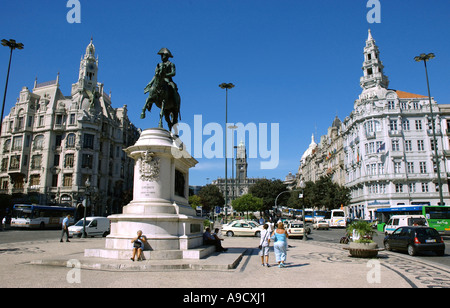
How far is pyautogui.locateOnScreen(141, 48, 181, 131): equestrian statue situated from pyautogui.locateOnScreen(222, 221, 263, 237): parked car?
17997 millimetres

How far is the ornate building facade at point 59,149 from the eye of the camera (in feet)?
169

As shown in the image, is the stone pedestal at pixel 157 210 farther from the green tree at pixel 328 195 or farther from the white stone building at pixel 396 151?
the green tree at pixel 328 195

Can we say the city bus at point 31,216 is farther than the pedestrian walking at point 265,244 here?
Yes

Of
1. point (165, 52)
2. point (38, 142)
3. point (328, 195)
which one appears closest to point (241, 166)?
point (328, 195)

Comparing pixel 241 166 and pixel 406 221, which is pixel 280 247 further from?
pixel 241 166

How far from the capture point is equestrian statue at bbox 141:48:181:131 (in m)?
13.1

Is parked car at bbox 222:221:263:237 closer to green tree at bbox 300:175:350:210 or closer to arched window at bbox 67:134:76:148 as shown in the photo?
green tree at bbox 300:175:350:210

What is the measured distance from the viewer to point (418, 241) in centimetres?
1495

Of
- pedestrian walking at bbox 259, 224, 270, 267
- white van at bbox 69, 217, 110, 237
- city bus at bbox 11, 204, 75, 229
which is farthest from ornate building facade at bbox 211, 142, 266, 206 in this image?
pedestrian walking at bbox 259, 224, 270, 267

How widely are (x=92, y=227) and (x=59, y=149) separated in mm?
30633

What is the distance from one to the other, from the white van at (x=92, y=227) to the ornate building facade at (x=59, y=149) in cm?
2265

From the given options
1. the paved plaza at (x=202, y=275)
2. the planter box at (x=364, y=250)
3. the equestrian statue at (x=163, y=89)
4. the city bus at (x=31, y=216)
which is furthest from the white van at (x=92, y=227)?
the planter box at (x=364, y=250)

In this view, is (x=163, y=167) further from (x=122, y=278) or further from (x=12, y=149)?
(x=12, y=149)
